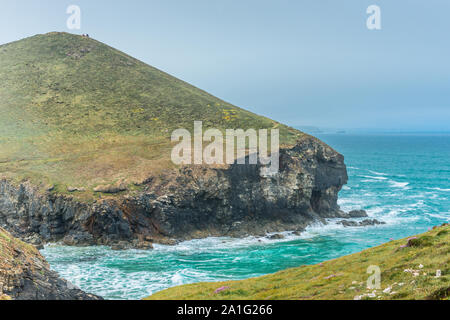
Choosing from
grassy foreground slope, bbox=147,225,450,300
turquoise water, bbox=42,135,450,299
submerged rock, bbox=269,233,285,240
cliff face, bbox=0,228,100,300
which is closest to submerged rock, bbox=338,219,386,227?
turquoise water, bbox=42,135,450,299

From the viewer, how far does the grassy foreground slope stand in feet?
55.0

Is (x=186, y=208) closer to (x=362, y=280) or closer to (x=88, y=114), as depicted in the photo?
(x=362, y=280)

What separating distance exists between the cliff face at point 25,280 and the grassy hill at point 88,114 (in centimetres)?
3099

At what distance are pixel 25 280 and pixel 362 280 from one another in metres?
19.6

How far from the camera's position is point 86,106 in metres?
89.2

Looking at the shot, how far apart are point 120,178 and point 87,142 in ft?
69.8

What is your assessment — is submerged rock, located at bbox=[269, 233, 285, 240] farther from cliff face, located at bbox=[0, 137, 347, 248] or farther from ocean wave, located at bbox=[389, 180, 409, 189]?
ocean wave, located at bbox=[389, 180, 409, 189]

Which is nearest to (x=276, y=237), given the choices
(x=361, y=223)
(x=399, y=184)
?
(x=361, y=223)

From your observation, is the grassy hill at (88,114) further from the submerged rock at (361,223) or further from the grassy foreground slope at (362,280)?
the grassy foreground slope at (362,280)

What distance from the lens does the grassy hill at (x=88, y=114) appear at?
61750mm

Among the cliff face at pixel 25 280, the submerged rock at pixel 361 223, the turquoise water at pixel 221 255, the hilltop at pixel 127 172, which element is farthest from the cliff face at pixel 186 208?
the cliff face at pixel 25 280

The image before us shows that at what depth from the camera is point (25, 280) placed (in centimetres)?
2128

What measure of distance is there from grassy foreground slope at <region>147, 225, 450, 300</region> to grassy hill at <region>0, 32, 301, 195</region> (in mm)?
35012

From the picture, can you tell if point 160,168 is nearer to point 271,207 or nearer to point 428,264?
point 271,207
